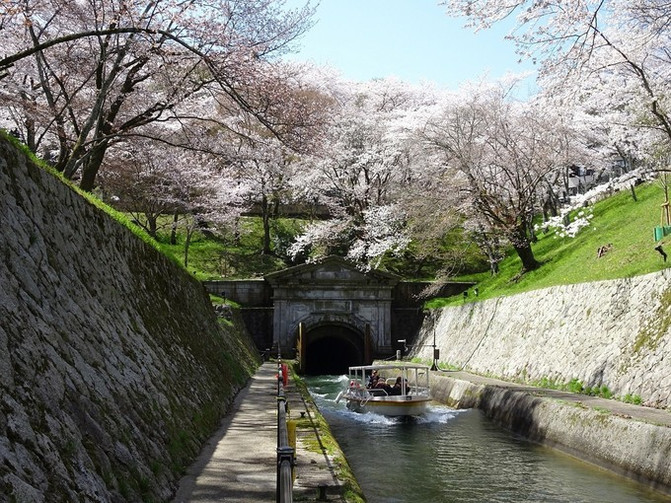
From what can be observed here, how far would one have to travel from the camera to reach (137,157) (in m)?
23.1

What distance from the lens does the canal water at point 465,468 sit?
9336 mm

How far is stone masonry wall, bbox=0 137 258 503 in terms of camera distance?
373 cm

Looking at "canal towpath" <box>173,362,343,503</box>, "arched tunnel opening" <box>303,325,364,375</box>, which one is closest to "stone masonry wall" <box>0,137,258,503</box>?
"canal towpath" <box>173,362,343,503</box>

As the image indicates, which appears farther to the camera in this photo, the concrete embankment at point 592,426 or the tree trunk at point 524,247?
the tree trunk at point 524,247

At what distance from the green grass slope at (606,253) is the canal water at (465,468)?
5.46 m

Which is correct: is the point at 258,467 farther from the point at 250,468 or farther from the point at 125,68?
the point at 125,68

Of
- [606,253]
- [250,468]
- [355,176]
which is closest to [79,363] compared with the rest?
[250,468]

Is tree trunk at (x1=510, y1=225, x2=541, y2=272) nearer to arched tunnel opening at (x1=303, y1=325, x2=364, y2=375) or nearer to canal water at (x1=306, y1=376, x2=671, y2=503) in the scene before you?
canal water at (x1=306, y1=376, x2=671, y2=503)

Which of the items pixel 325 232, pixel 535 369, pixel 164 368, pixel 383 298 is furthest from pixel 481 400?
pixel 325 232

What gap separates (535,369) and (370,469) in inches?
318

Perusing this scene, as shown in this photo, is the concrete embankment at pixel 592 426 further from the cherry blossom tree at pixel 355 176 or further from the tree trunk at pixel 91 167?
the cherry blossom tree at pixel 355 176

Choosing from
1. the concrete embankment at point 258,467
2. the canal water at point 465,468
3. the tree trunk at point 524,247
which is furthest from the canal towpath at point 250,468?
the tree trunk at point 524,247

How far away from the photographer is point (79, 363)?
5.07m

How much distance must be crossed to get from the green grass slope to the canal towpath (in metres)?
9.74
